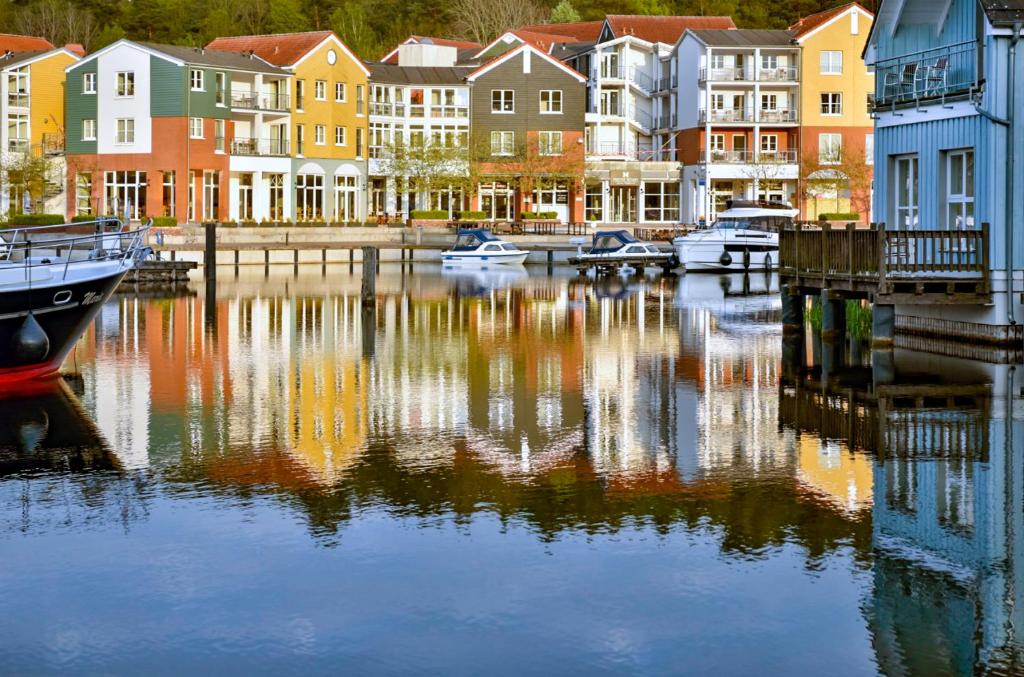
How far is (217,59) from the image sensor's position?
282 feet

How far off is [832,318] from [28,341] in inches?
608

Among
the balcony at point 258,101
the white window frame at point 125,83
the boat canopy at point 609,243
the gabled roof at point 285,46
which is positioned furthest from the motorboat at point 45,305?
the gabled roof at point 285,46

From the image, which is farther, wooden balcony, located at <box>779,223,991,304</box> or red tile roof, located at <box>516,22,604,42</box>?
red tile roof, located at <box>516,22,604,42</box>

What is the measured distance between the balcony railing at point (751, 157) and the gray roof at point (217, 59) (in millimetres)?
26915

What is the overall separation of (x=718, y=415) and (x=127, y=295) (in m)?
32.4

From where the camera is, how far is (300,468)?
16.5 meters

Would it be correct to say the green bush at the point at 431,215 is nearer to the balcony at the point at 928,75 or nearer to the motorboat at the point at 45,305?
the balcony at the point at 928,75

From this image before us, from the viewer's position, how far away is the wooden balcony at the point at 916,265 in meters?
27.1

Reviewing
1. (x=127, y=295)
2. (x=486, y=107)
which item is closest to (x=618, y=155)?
(x=486, y=107)

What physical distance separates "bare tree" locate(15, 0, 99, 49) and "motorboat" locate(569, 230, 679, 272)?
238 ft

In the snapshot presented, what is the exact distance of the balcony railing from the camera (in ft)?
313

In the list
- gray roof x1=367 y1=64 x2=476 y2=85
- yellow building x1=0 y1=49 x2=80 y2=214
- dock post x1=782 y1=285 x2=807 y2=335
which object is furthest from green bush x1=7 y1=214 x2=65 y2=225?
dock post x1=782 y1=285 x2=807 y2=335

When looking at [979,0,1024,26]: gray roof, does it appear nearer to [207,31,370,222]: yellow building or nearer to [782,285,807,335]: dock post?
[782,285,807,335]: dock post

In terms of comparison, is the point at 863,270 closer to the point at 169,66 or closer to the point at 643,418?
the point at 643,418
